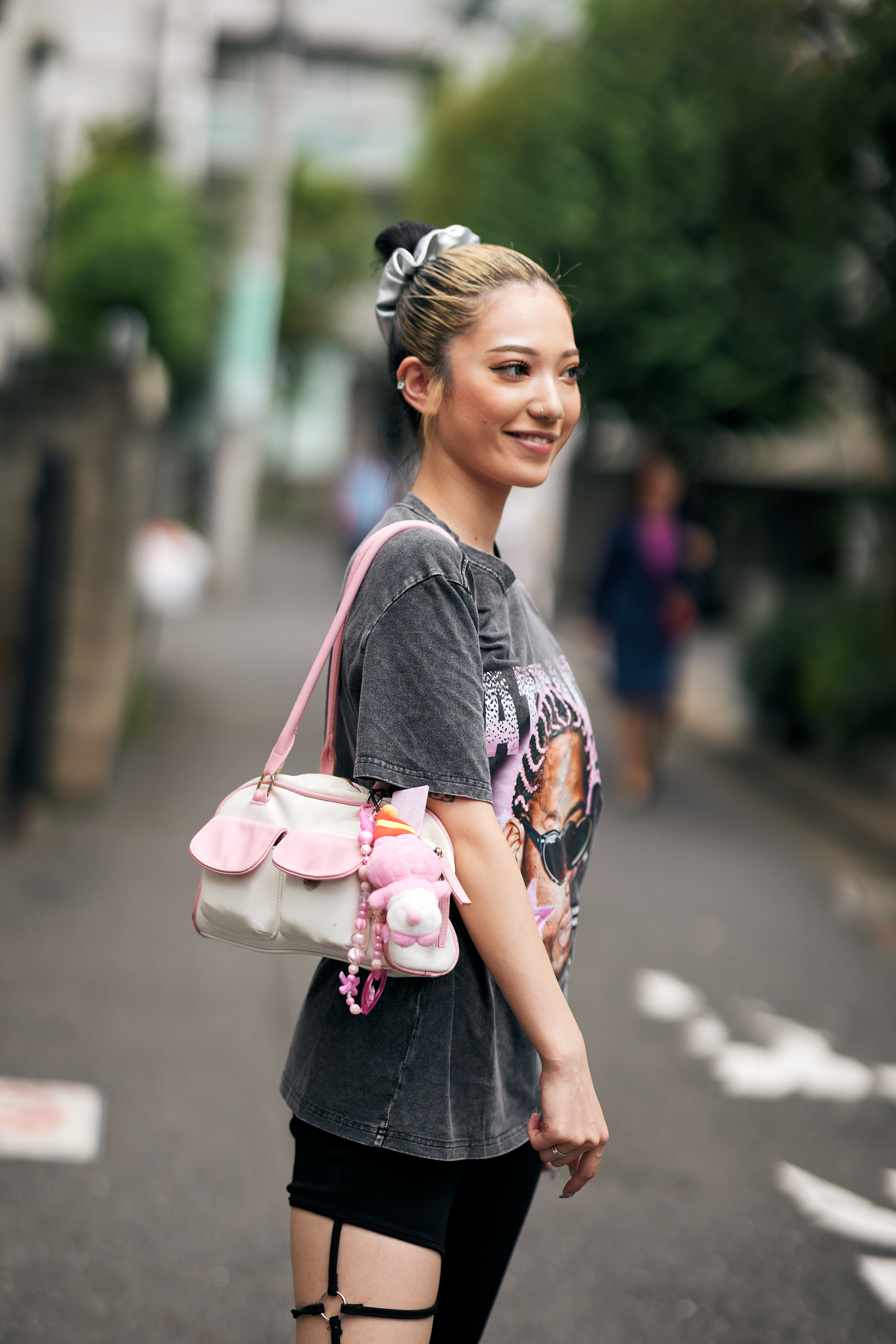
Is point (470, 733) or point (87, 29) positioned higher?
point (87, 29)

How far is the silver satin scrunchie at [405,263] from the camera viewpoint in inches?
76.0

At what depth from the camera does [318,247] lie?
3369 cm

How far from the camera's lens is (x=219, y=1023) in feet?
15.1

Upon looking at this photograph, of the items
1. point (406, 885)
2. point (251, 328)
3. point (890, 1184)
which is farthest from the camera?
point (251, 328)

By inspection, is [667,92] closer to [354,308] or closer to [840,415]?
[840,415]

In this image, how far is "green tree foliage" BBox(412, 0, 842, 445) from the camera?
8422 millimetres

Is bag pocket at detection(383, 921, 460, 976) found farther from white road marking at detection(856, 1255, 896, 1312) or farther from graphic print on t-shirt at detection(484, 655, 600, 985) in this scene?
white road marking at detection(856, 1255, 896, 1312)

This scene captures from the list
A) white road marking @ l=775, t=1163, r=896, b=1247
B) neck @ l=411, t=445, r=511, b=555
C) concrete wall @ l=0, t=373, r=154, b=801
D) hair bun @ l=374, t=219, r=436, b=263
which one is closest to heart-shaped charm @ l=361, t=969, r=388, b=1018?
neck @ l=411, t=445, r=511, b=555

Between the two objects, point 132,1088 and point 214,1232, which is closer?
point 214,1232

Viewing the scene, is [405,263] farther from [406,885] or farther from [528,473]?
[406,885]

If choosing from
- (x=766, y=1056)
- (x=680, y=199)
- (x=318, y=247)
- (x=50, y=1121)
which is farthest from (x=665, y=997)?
(x=318, y=247)

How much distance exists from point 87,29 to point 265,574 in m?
11.7

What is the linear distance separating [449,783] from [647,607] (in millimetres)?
7044

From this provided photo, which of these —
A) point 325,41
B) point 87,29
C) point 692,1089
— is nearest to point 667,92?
point 692,1089
